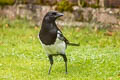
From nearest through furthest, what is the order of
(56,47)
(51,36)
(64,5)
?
(51,36), (56,47), (64,5)

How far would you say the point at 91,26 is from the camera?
1399cm

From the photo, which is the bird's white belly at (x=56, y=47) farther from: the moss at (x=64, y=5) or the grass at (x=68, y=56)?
the moss at (x=64, y=5)

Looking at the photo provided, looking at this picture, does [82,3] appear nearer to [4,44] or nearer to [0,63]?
[4,44]

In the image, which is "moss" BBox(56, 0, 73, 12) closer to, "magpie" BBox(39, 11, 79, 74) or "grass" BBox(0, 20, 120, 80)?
"grass" BBox(0, 20, 120, 80)

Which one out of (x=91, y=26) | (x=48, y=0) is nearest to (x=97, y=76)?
(x=91, y=26)

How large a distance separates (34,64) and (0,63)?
2.62ft

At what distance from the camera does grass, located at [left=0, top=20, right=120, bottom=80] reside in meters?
7.58

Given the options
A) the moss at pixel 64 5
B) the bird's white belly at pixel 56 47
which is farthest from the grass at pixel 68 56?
the moss at pixel 64 5

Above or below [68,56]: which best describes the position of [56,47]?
above

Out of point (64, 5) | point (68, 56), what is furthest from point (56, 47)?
point (64, 5)

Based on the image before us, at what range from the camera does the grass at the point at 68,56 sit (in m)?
7.58

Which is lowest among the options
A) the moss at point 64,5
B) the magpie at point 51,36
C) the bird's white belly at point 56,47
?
the moss at point 64,5

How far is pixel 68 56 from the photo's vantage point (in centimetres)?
960

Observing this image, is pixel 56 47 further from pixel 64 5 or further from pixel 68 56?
pixel 64 5
